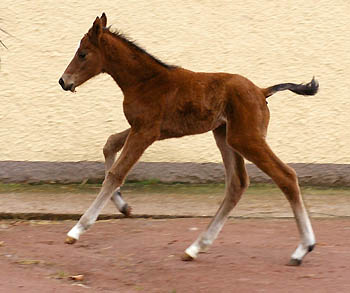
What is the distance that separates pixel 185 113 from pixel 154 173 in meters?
2.58

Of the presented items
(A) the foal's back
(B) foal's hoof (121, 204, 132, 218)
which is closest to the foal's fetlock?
(B) foal's hoof (121, 204, 132, 218)

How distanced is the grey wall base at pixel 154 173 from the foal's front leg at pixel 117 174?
2.59 m

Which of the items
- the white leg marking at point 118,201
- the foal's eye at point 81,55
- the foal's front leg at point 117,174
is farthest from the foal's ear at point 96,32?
the white leg marking at point 118,201

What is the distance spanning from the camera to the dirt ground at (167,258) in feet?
16.4

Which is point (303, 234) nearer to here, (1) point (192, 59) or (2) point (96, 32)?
(2) point (96, 32)

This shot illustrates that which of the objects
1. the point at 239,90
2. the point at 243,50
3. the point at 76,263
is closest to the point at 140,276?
the point at 76,263

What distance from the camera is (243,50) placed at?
8352 millimetres

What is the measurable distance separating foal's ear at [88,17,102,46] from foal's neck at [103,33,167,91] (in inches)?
2.4

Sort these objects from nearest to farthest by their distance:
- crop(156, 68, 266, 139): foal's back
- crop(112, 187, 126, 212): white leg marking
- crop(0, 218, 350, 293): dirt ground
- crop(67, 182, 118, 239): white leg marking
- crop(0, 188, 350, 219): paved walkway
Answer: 1. crop(0, 218, 350, 293): dirt ground
2. crop(67, 182, 118, 239): white leg marking
3. crop(156, 68, 266, 139): foal's back
4. crop(112, 187, 126, 212): white leg marking
5. crop(0, 188, 350, 219): paved walkway

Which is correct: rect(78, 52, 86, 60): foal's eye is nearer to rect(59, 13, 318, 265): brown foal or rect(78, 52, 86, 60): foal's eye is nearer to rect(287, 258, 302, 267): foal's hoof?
rect(59, 13, 318, 265): brown foal

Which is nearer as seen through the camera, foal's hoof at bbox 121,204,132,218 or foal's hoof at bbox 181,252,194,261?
foal's hoof at bbox 181,252,194,261

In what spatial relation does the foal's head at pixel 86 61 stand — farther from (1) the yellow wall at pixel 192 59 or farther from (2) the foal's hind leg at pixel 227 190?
(1) the yellow wall at pixel 192 59

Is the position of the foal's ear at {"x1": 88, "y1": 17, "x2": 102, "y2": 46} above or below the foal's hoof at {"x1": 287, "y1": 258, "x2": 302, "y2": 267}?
above

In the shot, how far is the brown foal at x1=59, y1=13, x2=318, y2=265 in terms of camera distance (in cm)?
547
